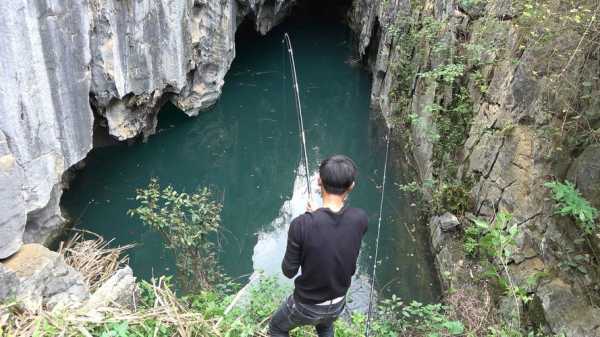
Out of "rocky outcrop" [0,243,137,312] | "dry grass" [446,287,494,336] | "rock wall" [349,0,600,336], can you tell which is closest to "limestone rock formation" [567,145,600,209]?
"rock wall" [349,0,600,336]

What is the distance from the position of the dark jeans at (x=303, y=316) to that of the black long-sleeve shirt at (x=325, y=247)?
0.18 meters

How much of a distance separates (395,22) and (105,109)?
685 centimetres

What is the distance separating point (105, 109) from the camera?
9.60 meters

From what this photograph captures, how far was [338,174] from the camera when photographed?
2994 millimetres

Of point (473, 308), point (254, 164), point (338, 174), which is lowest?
point (254, 164)

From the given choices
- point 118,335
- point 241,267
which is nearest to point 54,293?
point 118,335

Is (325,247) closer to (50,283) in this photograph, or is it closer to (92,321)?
(92,321)

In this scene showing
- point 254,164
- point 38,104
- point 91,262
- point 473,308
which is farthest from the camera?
point 254,164

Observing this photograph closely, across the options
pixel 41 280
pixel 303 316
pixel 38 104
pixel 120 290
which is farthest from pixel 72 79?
pixel 303 316

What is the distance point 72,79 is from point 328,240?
5439 millimetres

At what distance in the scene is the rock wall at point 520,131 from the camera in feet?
17.1

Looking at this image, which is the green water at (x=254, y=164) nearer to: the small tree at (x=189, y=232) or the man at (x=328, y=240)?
the small tree at (x=189, y=232)

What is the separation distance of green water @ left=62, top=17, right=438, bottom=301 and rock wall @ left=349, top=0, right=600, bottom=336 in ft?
2.91

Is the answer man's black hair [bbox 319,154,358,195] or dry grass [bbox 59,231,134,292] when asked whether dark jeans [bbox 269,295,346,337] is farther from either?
dry grass [bbox 59,231,134,292]
